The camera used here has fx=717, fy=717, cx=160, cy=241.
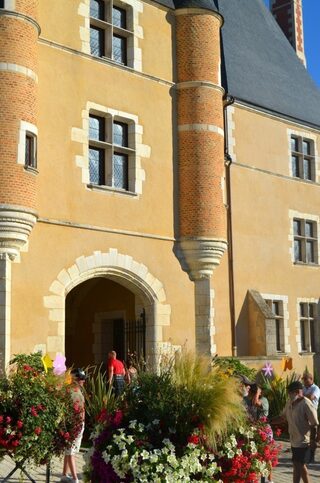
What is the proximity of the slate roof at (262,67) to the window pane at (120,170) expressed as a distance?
5331 millimetres

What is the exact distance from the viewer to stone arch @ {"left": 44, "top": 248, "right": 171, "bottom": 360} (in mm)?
12461

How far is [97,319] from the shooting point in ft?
56.6

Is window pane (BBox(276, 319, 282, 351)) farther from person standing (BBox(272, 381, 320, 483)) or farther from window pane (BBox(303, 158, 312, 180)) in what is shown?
person standing (BBox(272, 381, 320, 483))

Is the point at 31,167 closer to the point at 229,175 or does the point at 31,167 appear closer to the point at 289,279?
the point at 229,175

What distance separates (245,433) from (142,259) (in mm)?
8246

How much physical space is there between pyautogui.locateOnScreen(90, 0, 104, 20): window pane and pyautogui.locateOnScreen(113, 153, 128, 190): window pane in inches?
110

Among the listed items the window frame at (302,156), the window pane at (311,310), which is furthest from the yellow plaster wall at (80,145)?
the window pane at (311,310)

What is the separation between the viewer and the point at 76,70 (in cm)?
1349

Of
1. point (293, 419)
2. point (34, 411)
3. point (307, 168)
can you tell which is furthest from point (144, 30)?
point (34, 411)

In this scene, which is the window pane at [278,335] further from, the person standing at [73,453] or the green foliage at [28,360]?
the person standing at [73,453]

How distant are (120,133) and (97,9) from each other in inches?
99.1

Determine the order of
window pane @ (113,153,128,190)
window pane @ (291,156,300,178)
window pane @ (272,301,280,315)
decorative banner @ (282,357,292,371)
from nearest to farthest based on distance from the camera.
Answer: window pane @ (113,153,128,190), decorative banner @ (282,357,292,371), window pane @ (272,301,280,315), window pane @ (291,156,300,178)

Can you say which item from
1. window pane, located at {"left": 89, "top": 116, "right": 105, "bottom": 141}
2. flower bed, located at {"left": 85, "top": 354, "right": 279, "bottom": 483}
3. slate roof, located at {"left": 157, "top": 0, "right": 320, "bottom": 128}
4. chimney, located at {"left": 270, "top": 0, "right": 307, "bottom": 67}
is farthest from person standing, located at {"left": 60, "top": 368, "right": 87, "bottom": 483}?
chimney, located at {"left": 270, "top": 0, "right": 307, "bottom": 67}

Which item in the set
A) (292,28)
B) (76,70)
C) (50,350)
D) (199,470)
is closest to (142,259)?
(50,350)
